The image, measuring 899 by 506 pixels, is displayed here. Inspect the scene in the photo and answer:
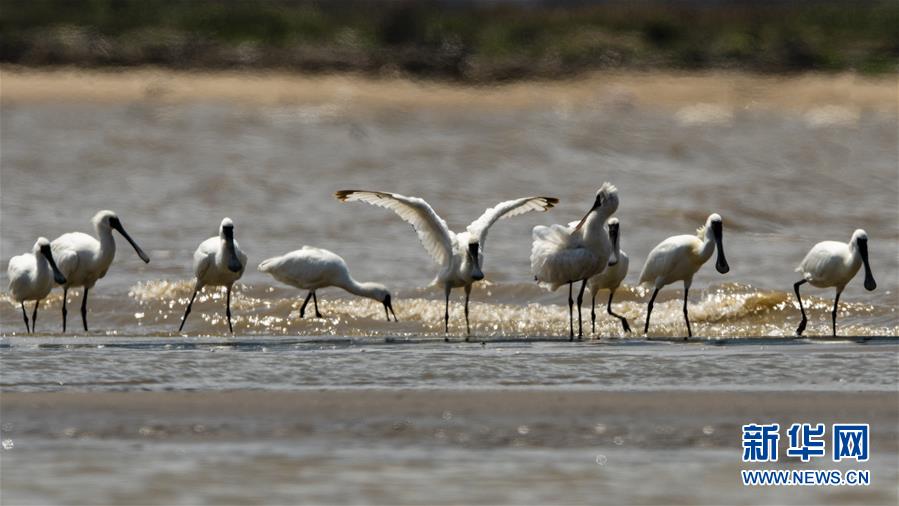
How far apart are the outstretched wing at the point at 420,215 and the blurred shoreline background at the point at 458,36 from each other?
1953 centimetres

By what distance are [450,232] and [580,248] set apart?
135 centimetres

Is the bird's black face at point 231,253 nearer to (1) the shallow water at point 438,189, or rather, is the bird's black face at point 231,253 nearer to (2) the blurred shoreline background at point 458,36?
(1) the shallow water at point 438,189

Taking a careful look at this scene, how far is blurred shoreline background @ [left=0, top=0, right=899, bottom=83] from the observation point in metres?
38.5

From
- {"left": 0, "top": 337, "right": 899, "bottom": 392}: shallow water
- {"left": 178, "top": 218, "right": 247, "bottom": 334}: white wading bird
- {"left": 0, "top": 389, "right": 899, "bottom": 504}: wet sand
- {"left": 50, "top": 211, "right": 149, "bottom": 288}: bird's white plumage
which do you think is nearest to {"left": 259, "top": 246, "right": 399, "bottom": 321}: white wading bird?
{"left": 178, "top": 218, "right": 247, "bottom": 334}: white wading bird

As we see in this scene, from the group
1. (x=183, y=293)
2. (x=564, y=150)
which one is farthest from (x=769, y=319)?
(x=564, y=150)

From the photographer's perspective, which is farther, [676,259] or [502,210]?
[502,210]

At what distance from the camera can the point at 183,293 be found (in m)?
19.0

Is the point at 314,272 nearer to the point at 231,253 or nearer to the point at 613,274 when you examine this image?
the point at 231,253

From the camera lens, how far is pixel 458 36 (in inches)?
1663

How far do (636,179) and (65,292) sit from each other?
48.9 feet

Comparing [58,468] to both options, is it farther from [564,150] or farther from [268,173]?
[564,150]

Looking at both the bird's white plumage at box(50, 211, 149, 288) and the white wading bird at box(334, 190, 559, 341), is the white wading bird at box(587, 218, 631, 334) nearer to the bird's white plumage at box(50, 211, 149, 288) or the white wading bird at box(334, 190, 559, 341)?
the white wading bird at box(334, 190, 559, 341)

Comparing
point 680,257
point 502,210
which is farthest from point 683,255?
point 502,210

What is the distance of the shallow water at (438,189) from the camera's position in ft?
60.3
